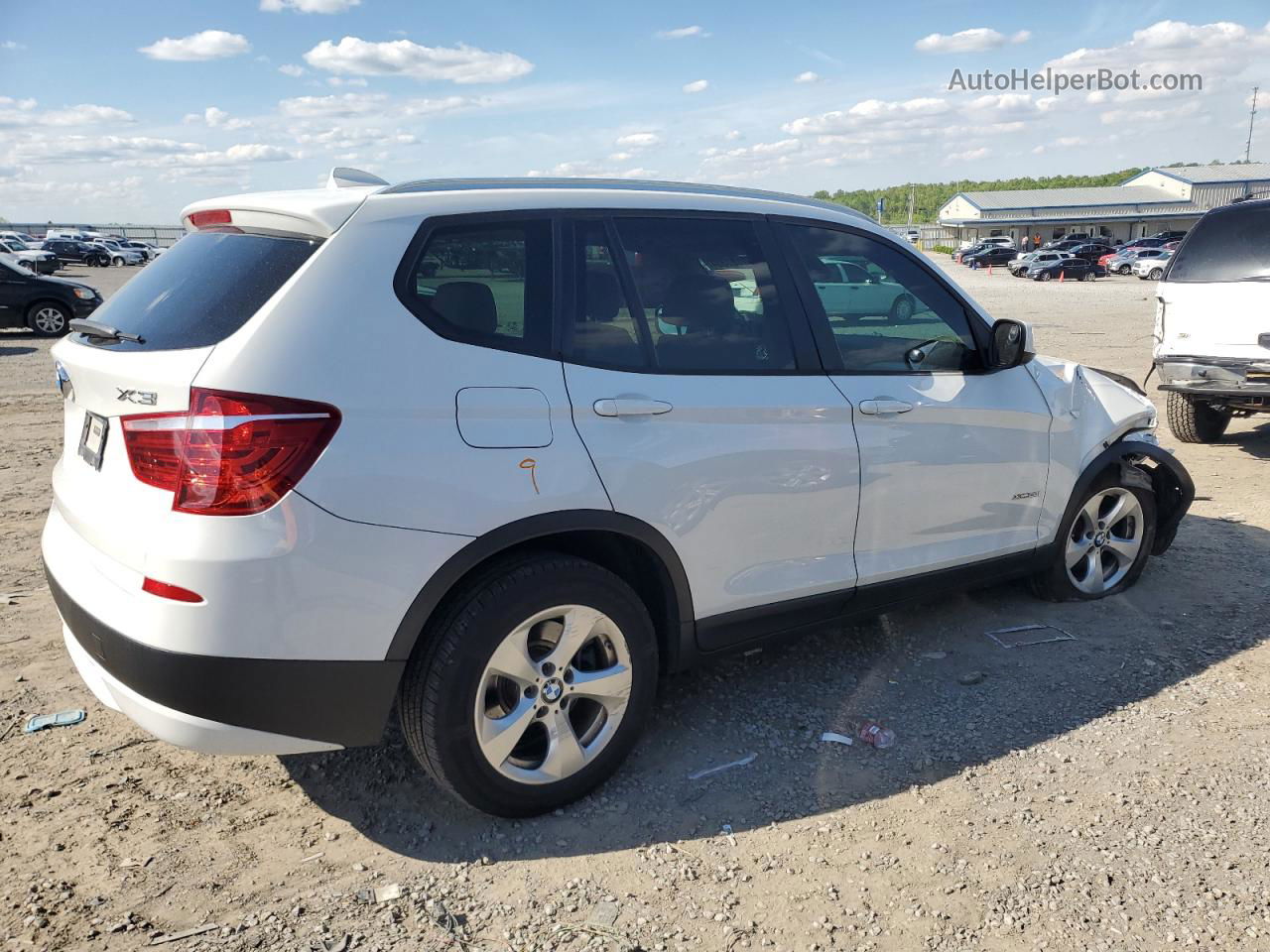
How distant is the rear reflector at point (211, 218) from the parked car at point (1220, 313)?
721 centimetres

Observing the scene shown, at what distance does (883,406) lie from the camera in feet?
12.0

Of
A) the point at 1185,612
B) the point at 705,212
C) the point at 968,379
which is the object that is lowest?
the point at 1185,612

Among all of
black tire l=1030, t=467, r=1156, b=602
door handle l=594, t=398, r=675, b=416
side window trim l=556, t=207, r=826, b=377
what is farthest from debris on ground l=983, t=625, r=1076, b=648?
door handle l=594, t=398, r=675, b=416

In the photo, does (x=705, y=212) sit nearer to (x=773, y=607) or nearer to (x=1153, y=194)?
(x=773, y=607)

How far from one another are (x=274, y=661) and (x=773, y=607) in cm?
175

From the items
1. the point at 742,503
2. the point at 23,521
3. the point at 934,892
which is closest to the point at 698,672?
the point at 742,503

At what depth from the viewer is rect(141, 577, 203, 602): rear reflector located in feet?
8.09

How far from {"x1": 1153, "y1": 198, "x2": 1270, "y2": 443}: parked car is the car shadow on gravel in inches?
113

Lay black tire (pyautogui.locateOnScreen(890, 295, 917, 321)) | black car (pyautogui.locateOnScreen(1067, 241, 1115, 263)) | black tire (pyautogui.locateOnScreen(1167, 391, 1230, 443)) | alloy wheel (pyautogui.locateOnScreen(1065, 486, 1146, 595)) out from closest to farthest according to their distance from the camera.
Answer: black tire (pyautogui.locateOnScreen(890, 295, 917, 321))
alloy wheel (pyautogui.locateOnScreen(1065, 486, 1146, 595))
black tire (pyautogui.locateOnScreen(1167, 391, 1230, 443))
black car (pyautogui.locateOnScreen(1067, 241, 1115, 263))

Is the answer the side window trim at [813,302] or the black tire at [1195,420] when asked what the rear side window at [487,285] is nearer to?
the side window trim at [813,302]

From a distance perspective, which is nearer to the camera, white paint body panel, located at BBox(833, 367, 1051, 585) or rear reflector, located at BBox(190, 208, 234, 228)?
rear reflector, located at BBox(190, 208, 234, 228)

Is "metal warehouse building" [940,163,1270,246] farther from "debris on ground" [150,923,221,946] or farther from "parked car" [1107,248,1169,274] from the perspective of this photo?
"debris on ground" [150,923,221,946]

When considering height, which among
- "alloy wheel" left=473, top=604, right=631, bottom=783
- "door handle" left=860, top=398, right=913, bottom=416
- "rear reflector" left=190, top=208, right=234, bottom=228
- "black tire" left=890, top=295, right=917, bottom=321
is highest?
"rear reflector" left=190, top=208, right=234, bottom=228

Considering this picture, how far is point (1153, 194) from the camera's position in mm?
89750
